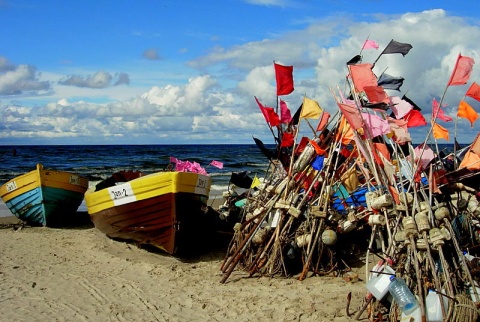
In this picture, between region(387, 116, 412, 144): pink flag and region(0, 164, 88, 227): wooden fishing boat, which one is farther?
region(0, 164, 88, 227): wooden fishing boat

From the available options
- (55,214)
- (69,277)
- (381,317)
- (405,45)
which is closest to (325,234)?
(381,317)

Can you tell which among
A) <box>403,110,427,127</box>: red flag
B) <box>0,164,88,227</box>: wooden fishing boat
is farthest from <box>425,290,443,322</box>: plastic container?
<box>0,164,88,227</box>: wooden fishing boat

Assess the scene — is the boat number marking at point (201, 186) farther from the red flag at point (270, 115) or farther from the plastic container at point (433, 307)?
the plastic container at point (433, 307)

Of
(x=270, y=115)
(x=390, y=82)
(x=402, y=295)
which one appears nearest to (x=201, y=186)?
(x=270, y=115)

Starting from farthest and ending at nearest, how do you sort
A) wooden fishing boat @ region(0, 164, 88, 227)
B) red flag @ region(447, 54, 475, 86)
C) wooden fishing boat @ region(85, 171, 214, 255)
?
wooden fishing boat @ region(0, 164, 88, 227), wooden fishing boat @ region(85, 171, 214, 255), red flag @ region(447, 54, 475, 86)

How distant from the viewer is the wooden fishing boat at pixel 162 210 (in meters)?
8.85

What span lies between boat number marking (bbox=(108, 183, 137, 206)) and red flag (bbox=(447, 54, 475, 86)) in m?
5.33

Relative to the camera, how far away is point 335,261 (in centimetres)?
788

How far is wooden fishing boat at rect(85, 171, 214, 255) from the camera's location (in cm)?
885

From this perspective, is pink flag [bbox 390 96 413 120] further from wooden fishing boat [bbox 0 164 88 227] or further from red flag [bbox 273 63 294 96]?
wooden fishing boat [bbox 0 164 88 227]

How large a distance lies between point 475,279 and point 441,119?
2.81 meters

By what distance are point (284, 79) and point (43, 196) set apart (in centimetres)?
653

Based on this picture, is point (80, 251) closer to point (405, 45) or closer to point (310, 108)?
point (310, 108)

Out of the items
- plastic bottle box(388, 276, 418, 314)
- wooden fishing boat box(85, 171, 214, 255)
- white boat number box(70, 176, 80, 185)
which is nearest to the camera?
plastic bottle box(388, 276, 418, 314)
